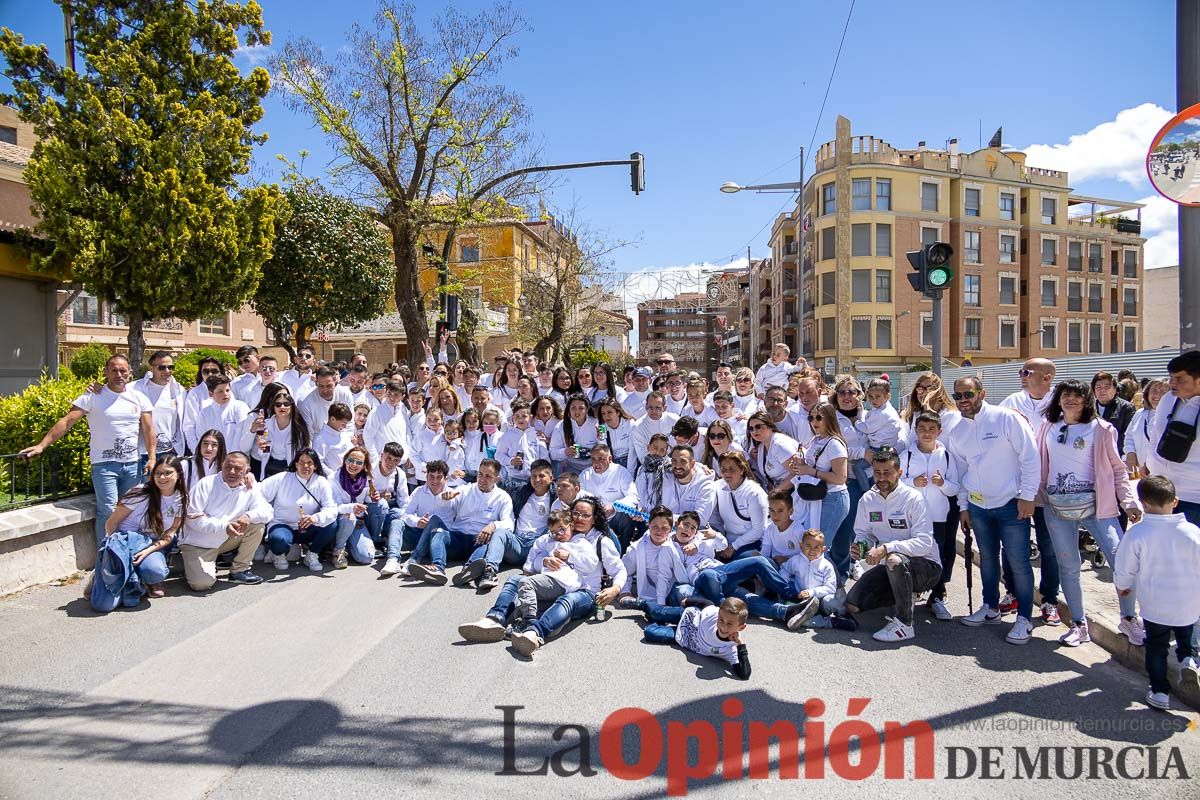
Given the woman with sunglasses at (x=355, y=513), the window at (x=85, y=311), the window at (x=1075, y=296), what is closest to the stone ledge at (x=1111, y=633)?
the woman with sunglasses at (x=355, y=513)

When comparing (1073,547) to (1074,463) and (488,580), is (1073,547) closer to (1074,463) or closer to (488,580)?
(1074,463)

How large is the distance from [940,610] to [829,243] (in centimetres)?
4437

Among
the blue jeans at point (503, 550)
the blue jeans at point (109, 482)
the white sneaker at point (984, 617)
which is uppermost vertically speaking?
the blue jeans at point (109, 482)

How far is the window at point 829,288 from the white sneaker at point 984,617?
42624 mm

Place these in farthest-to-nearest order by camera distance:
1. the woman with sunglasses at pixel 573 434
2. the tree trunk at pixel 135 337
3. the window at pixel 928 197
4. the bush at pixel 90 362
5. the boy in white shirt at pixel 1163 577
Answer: the window at pixel 928 197 < the bush at pixel 90 362 < the tree trunk at pixel 135 337 < the woman with sunglasses at pixel 573 434 < the boy in white shirt at pixel 1163 577

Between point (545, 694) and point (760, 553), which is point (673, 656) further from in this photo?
point (760, 553)

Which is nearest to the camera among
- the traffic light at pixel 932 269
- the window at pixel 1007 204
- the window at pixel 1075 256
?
the traffic light at pixel 932 269

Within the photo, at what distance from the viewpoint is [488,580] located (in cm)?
663

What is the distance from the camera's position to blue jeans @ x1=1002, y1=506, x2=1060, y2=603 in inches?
221

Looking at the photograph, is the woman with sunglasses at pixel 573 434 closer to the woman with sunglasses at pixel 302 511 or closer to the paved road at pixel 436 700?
the woman with sunglasses at pixel 302 511

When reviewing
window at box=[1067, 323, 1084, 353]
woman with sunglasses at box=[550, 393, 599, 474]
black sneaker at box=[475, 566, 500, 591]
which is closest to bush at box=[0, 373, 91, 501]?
black sneaker at box=[475, 566, 500, 591]

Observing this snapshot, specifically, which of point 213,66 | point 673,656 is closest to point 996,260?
point 213,66

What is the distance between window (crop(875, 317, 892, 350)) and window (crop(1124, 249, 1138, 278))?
21043 millimetres

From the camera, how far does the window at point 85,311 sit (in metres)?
28.7
